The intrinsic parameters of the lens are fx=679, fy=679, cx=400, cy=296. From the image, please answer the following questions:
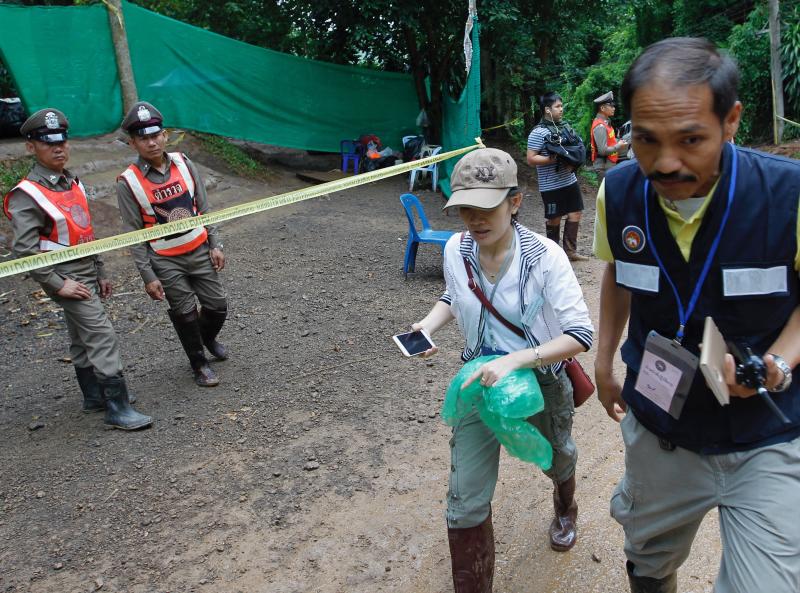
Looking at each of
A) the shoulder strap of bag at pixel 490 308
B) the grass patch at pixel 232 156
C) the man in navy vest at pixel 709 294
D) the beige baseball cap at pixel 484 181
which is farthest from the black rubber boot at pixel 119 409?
the grass patch at pixel 232 156

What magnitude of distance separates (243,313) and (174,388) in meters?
1.58

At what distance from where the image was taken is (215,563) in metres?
3.29

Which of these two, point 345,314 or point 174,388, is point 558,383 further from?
point 345,314

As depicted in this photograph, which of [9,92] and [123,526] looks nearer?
[123,526]

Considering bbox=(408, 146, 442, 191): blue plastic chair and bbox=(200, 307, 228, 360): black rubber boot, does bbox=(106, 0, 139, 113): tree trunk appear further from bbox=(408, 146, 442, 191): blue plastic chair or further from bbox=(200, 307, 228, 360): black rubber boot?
bbox=(200, 307, 228, 360): black rubber boot

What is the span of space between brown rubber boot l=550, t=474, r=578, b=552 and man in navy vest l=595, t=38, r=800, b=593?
106 cm

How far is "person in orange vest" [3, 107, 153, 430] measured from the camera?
4.28 metres

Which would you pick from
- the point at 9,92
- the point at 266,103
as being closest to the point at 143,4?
the point at 9,92

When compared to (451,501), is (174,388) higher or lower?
lower

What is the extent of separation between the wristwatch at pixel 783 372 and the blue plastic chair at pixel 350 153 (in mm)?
12244

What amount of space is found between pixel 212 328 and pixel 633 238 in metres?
4.01

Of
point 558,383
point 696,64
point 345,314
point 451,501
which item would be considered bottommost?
A: point 345,314

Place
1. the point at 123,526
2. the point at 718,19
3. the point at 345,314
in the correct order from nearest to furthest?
1. the point at 123,526
2. the point at 345,314
3. the point at 718,19

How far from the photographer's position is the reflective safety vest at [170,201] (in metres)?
4.70
